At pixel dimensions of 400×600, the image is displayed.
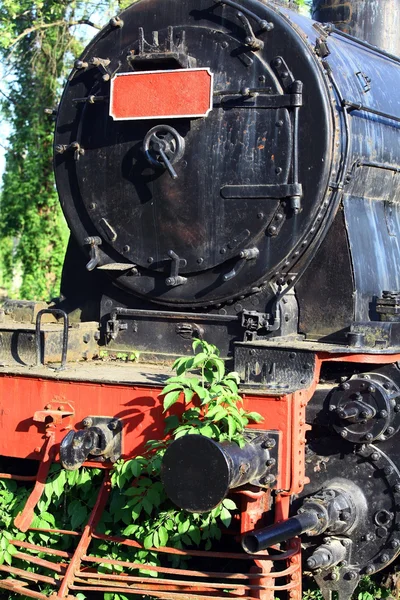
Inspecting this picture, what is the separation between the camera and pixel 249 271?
4387mm

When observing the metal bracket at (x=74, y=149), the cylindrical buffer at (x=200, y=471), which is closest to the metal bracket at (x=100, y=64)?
the metal bracket at (x=74, y=149)

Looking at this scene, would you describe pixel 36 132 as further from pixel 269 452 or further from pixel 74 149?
pixel 269 452

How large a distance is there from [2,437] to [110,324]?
0.83 m

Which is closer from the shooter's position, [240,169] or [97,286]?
[240,169]

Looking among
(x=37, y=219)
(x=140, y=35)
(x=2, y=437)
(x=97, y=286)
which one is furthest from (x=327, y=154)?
(x=37, y=219)

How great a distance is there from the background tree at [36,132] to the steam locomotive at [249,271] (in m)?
6.72

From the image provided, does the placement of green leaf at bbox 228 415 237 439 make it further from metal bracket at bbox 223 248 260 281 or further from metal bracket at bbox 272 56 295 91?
metal bracket at bbox 272 56 295 91

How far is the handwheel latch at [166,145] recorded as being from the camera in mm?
4461

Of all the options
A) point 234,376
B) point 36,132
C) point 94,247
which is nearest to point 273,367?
point 234,376

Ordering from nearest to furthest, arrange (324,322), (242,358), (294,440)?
1. (294,440)
2. (242,358)
3. (324,322)

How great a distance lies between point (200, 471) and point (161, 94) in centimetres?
196

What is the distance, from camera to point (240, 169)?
4.38 m

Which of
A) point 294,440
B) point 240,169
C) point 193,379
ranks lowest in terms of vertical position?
point 294,440

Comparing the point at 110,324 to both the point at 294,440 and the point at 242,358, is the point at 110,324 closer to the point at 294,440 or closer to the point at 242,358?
the point at 242,358
